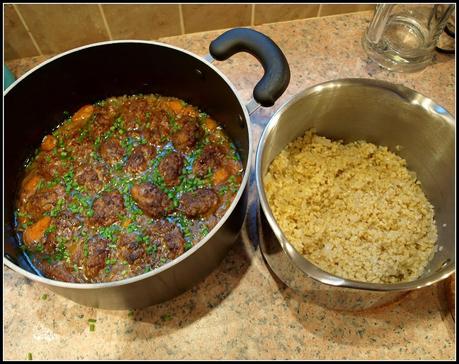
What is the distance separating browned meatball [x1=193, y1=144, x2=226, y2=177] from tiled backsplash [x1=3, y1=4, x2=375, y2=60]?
568mm

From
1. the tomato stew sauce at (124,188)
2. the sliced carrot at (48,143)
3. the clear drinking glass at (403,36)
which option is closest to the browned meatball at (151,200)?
the tomato stew sauce at (124,188)

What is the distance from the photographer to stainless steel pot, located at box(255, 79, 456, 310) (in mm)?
923

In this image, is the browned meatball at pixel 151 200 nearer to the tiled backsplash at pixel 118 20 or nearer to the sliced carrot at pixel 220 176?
the sliced carrot at pixel 220 176

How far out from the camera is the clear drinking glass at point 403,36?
4.71ft

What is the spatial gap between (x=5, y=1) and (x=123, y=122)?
0.53 m

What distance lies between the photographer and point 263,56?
0.98 m

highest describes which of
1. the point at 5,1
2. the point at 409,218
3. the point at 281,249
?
the point at 5,1

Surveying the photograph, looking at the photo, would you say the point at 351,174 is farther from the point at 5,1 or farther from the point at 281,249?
the point at 5,1

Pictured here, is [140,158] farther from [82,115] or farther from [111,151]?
[82,115]

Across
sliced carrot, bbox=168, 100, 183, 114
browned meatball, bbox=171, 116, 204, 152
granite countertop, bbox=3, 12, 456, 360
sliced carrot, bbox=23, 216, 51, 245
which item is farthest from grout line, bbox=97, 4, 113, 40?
granite countertop, bbox=3, 12, 456, 360

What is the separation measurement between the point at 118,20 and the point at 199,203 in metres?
→ 0.77

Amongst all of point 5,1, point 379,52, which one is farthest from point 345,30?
point 5,1

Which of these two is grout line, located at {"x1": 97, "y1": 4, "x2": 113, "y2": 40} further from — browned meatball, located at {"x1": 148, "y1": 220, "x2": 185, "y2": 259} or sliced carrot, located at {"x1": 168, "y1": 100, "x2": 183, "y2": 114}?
browned meatball, located at {"x1": 148, "y1": 220, "x2": 185, "y2": 259}

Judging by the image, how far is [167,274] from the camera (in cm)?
87
